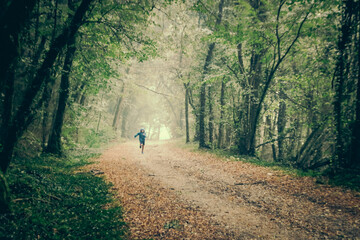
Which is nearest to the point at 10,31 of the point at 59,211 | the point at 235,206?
the point at 59,211

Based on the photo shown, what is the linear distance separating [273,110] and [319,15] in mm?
5880

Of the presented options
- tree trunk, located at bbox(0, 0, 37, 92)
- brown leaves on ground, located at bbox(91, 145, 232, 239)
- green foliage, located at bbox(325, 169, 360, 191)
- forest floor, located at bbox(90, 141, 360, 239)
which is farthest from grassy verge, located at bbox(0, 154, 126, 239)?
green foliage, located at bbox(325, 169, 360, 191)

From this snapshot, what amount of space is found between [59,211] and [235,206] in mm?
4791

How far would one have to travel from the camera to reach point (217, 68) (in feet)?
48.8

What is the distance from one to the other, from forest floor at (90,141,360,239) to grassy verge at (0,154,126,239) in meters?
0.55

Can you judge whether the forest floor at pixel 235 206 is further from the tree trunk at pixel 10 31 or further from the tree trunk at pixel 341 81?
the tree trunk at pixel 10 31

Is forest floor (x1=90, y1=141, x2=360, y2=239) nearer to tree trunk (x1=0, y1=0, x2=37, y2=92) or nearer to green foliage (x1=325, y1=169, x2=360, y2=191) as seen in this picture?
green foliage (x1=325, y1=169, x2=360, y2=191)

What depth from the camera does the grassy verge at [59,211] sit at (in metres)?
3.61

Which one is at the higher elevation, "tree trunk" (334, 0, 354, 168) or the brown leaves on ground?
"tree trunk" (334, 0, 354, 168)

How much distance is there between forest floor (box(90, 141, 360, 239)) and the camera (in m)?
4.41

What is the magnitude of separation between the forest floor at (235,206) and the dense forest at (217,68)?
2.46 metres

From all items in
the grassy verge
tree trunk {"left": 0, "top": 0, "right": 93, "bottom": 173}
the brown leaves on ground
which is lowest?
the brown leaves on ground

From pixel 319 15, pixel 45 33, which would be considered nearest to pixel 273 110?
pixel 319 15

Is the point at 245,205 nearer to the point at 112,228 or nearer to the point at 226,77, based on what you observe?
the point at 112,228
